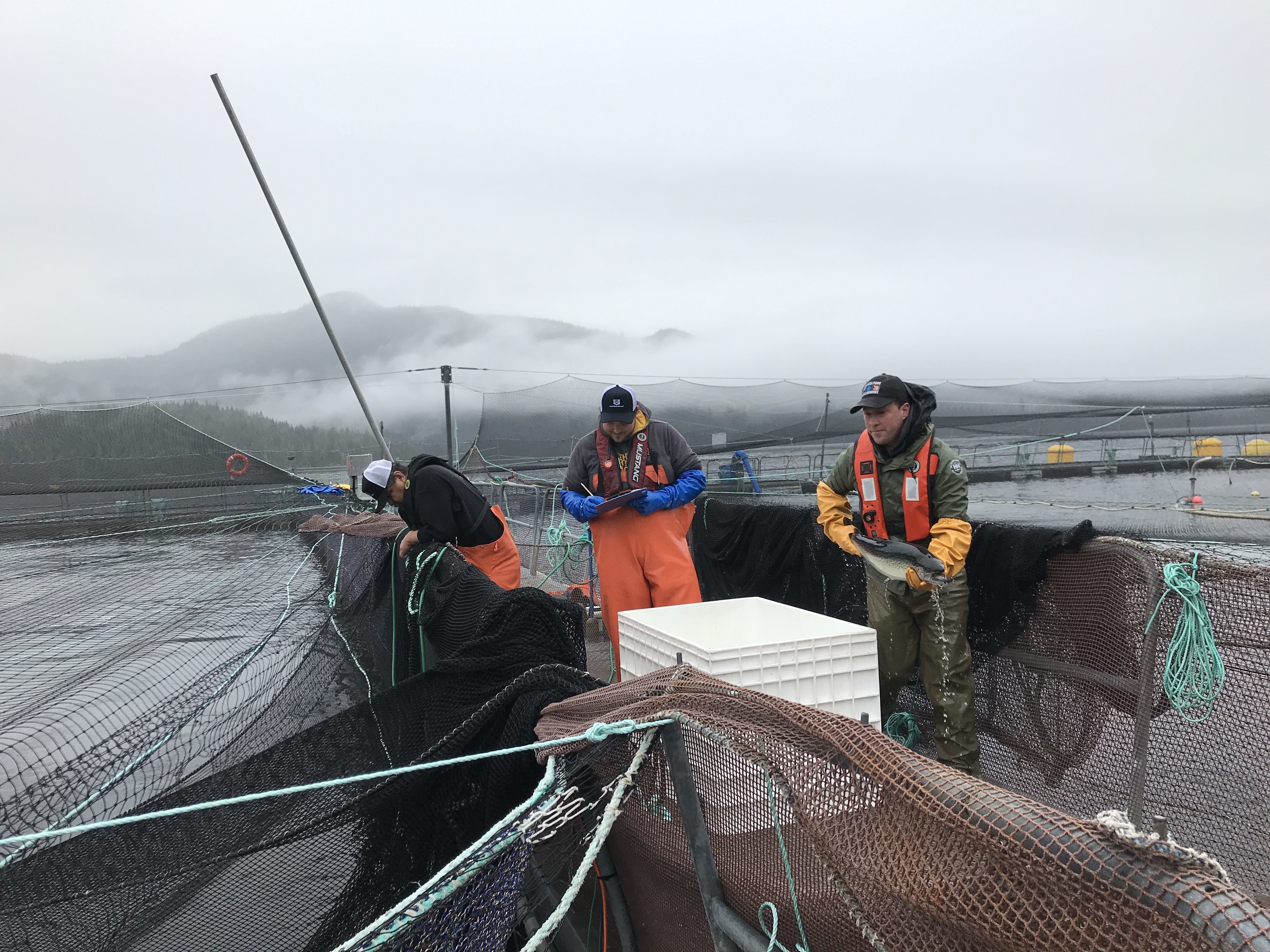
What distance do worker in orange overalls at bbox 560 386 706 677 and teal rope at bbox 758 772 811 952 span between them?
3.16 metres

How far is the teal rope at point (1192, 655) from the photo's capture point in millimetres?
2854

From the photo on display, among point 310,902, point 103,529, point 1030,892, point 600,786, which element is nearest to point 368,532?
point 103,529

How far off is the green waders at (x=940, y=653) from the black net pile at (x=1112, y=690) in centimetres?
19

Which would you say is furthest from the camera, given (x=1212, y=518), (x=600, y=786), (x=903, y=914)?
(x=1212, y=518)

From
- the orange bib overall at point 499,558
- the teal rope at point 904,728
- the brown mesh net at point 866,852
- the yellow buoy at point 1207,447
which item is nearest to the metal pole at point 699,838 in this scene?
the brown mesh net at point 866,852

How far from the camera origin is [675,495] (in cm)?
477

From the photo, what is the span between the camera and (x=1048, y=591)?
3633mm

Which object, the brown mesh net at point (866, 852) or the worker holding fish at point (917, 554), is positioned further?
the worker holding fish at point (917, 554)

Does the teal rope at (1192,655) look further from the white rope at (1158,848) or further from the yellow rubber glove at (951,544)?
the white rope at (1158,848)

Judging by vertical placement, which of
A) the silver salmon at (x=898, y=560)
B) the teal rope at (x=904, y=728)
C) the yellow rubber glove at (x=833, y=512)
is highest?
the yellow rubber glove at (x=833, y=512)

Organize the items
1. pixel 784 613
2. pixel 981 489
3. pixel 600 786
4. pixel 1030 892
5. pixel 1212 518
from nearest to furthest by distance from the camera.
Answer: pixel 1030 892 < pixel 600 786 < pixel 784 613 < pixel 1212 518 < pixel 981 489

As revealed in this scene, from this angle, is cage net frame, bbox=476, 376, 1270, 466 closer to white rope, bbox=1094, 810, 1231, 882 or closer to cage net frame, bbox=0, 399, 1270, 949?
cage net frame, bbox=0, 399, 1270, 949

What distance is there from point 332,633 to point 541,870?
266 centimetres

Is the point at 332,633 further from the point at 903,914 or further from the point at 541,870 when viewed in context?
the point at 903,914
